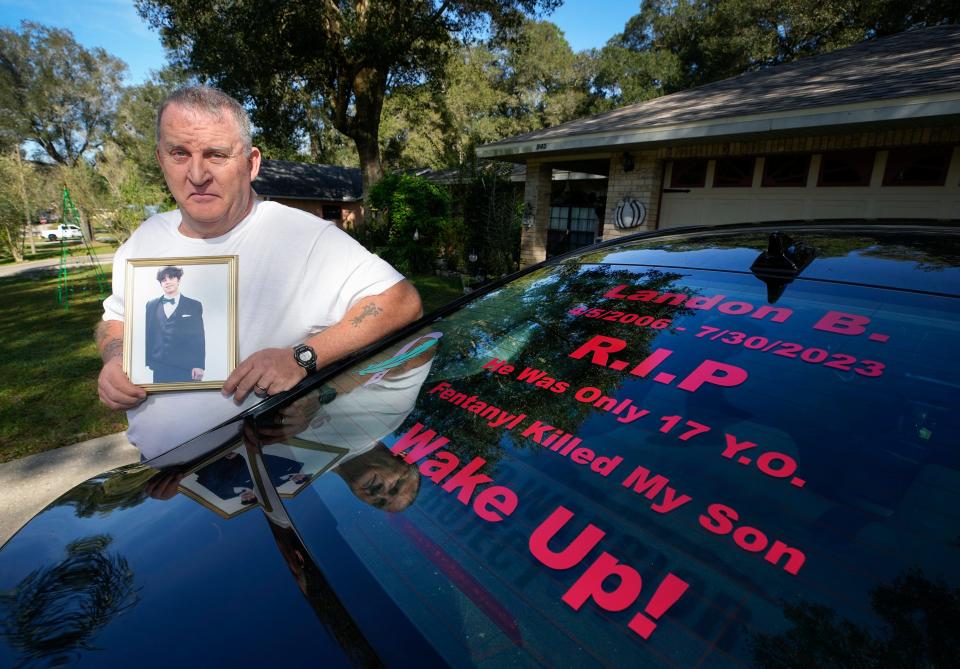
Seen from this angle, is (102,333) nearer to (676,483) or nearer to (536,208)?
(676,483)

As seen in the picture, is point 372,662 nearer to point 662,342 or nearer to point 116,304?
point 662,342

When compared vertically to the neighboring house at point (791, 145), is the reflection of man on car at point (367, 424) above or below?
below

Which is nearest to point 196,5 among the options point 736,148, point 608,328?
point 736,148

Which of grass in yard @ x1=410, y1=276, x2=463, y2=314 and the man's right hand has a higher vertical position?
the man's right hand

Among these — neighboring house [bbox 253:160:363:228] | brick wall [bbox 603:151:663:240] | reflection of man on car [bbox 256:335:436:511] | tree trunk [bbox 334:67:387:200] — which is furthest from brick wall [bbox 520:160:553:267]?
neighboring house [bbox 253:160:363:228]

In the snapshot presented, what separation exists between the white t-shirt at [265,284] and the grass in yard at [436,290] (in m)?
5.82

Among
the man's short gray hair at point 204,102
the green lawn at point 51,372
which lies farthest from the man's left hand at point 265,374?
the green lawn at point 51,372

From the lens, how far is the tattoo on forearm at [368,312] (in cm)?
166

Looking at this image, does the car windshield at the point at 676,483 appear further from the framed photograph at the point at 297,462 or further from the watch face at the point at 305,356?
the watch face at the point at 305,356

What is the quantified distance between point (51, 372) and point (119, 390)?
5.29 m

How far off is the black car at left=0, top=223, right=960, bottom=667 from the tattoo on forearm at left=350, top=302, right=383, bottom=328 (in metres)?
0.41

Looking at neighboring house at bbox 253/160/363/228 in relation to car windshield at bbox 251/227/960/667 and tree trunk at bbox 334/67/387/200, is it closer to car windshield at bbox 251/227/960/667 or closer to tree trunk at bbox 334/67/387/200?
tree trunk at bbox 334/67/387/200

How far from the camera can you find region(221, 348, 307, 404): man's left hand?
1502 mm

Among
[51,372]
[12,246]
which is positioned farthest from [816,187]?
[12,246]
